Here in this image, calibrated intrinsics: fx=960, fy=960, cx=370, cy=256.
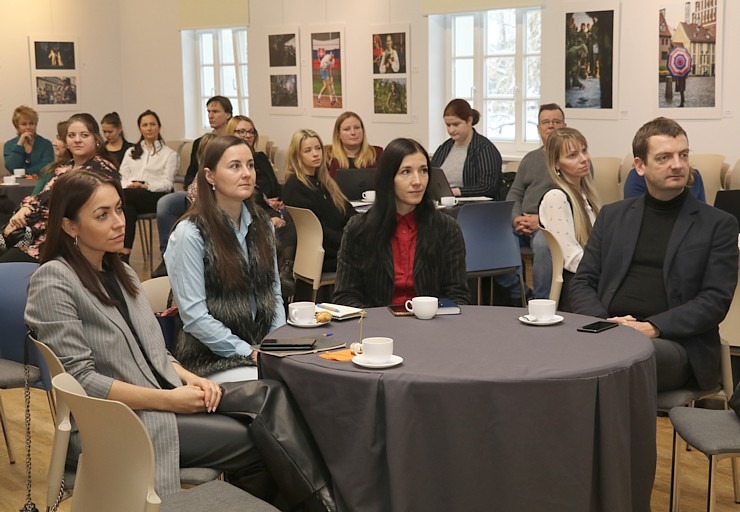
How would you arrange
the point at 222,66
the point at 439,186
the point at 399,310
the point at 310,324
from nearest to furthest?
the point at 310,324 → the point at 399,310 → the point at 439,186 → the point at 222,66

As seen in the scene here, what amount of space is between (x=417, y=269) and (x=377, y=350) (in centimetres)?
126

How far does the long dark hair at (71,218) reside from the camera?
312 centimetres

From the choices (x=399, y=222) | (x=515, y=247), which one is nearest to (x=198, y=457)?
(x=399, y=222)

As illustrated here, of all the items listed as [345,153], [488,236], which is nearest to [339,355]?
[488,236]

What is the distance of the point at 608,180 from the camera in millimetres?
9125

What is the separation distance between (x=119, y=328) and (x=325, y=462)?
798 millimetres

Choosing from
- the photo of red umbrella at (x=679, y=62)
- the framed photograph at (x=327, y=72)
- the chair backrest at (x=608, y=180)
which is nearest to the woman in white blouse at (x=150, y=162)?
the framed photograph at (x=327, y=72)

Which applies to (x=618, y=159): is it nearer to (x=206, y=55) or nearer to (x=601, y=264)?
(x=601, y=264)

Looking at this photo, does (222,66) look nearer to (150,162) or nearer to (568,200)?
(150,162)

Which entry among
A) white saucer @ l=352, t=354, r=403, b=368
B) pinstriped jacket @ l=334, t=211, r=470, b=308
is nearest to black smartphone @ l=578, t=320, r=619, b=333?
white saucer @ l=352, t=354, r=403, b=368

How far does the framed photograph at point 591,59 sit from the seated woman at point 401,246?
18.6ft

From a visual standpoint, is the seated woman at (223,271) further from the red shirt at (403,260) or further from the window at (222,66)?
the window at (222,66)

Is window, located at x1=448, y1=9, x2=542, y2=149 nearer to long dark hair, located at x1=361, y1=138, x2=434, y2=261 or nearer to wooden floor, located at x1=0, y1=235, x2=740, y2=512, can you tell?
wooden floor, located at x1=0, y1=235, x2=740, y2=512

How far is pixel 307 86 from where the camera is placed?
41.7 feet
